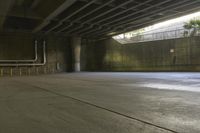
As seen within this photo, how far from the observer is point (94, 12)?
15.8 m

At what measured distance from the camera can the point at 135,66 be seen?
2205 cm

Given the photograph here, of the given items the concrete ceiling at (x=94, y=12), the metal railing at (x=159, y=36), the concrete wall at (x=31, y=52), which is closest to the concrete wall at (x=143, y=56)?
the metal railing at (x=159, y=36)

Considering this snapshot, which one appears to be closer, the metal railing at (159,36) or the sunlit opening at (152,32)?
the metal railing at (159,36)

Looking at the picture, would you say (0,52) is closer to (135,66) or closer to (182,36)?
(135,66)

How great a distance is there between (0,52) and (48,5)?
985cm

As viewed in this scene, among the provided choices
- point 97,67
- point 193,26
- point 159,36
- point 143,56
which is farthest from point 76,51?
point 193,26

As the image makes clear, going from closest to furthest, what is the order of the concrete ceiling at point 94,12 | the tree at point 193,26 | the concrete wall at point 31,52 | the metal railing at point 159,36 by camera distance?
the concrete ceiling at point 94,12 → the tree at point 193,26 → the metal railing at point 159,36 → the concrete wall at point 31,52

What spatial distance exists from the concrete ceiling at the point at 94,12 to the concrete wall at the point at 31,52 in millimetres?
1291

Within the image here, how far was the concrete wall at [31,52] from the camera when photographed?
2131 centimetres

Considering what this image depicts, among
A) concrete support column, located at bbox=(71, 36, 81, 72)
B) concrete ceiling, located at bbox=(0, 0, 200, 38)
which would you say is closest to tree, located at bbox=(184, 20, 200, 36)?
concrete ceiling, located at bbox=(0, 0, 200, 38)

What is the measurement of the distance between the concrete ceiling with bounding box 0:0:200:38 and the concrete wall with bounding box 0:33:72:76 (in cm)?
129

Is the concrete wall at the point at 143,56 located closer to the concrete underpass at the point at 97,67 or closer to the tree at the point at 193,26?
the concrete underpass at the point at 97,67

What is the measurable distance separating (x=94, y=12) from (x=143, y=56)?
7.72 metres

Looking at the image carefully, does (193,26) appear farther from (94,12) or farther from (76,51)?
(76,51)
